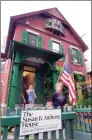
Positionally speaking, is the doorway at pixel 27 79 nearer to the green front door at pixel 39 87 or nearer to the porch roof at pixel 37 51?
the green front door at pixel 39 87

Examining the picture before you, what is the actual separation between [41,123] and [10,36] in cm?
1031

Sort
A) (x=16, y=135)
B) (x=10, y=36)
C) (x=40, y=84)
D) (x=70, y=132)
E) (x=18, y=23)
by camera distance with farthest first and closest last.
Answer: (x=10, y=36), (x=18, y=23), (x=40, y=84), (x=70, y=132), (x=16, y=135)

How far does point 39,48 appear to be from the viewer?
7117 mm

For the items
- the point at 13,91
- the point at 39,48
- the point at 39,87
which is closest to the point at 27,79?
the point at 39,87

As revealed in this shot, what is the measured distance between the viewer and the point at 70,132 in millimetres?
2271

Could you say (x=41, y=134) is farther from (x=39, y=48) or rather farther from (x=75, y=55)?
(x=75, y=55)

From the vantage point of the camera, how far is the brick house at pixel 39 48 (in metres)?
7.17

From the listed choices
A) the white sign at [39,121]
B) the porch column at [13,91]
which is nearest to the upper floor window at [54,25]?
the porch column at [13,91]

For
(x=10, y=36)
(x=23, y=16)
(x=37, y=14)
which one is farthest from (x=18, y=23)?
(x=37, y=14)

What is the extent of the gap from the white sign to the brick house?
14.2 ft

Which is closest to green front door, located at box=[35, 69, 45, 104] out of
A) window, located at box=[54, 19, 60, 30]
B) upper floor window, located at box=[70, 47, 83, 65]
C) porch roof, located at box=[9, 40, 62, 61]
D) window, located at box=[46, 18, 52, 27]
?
porch roof, located at box=[9, 40, 62, 61]

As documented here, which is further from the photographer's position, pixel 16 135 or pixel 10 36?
pixel 10 36

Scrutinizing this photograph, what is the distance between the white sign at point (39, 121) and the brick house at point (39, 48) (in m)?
4.32

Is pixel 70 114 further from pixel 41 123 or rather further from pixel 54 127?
pixel 41 123
